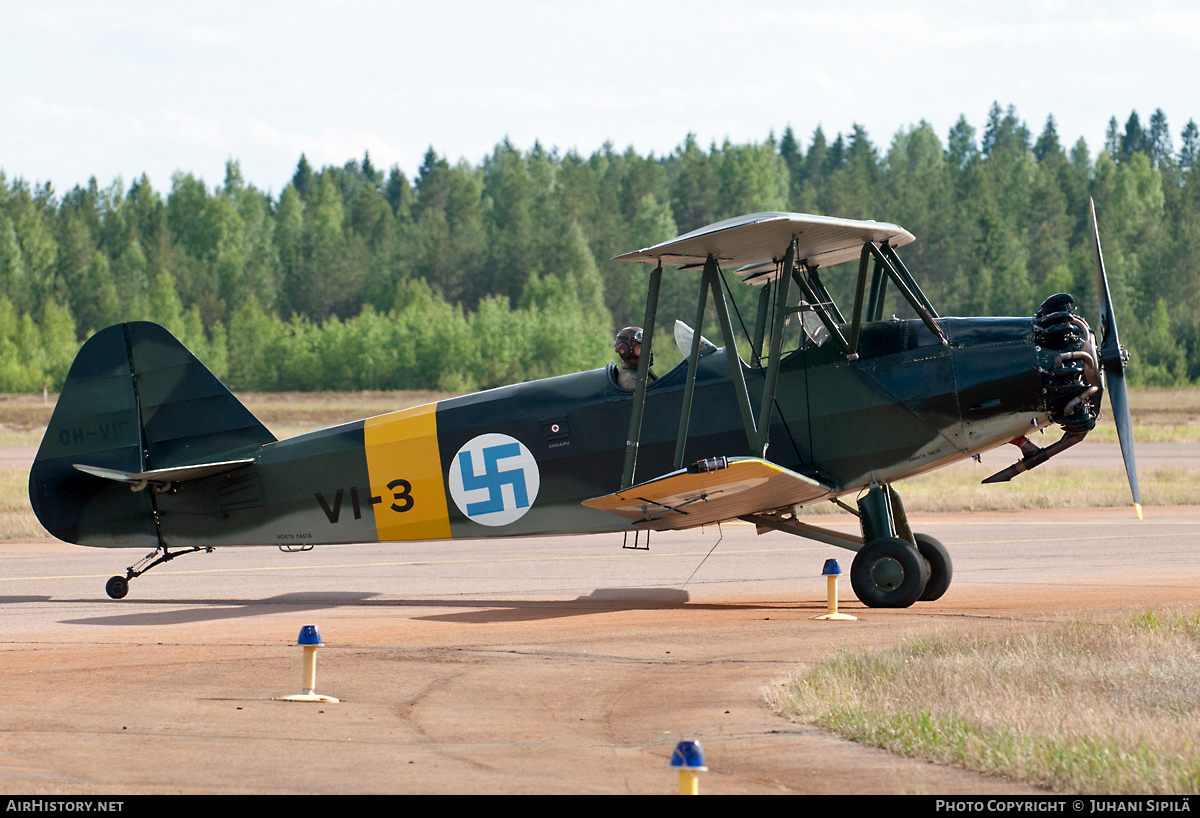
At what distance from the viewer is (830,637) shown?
32.7ft

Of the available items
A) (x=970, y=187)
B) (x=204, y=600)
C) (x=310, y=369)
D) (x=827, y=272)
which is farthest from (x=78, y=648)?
(x=970, y=187)

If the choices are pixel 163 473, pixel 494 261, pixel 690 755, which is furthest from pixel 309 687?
pixel 494 261

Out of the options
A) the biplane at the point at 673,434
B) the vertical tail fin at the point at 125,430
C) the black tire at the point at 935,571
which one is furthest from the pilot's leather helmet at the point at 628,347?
the vertical tail fin at the point at 125,430

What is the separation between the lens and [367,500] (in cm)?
1273

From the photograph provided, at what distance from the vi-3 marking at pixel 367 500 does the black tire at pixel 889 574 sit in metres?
4.67

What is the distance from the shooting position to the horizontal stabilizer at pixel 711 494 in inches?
401

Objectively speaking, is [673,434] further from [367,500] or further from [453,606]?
[367,500]

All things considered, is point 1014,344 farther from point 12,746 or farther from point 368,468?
point 12,746

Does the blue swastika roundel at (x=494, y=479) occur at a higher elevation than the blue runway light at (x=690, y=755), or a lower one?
higher

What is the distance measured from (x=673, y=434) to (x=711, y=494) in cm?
111

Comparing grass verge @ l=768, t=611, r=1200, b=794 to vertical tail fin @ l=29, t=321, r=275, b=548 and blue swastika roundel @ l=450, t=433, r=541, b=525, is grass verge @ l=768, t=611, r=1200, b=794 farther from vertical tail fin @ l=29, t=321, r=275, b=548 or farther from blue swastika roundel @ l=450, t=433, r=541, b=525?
vertical tail fin @ l=29, t=321, r=275, b=548

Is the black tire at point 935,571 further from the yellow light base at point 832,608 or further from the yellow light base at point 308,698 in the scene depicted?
the yellow light base at point 308,698
